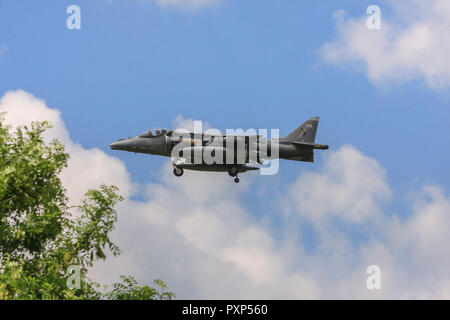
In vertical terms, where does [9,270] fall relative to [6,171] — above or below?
below

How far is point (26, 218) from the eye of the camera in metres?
28.0

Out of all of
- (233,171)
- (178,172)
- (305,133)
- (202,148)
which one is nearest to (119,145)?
(178,172)

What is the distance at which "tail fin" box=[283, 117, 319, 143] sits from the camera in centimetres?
5084

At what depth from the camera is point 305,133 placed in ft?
168

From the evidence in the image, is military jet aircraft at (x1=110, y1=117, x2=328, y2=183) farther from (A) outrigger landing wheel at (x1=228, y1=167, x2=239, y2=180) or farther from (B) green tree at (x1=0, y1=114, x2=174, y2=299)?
(B) green tree at (x1=0, y1=114, x2=174, y2=299)

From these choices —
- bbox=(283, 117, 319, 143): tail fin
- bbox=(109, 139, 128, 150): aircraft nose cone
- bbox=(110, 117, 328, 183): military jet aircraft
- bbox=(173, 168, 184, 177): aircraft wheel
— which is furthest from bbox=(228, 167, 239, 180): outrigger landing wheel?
bbox=(109, 139, 128, 150): aircraft nose cone

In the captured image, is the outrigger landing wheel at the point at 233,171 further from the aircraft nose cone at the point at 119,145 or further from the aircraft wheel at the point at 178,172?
the aircraft nose cone at the point at 119,145

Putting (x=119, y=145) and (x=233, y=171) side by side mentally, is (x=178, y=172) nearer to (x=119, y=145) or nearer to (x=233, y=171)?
(x=233, y=171)

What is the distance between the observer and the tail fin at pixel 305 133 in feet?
167

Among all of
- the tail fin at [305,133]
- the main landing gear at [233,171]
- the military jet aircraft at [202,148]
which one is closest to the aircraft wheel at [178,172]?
the military jet aircraft at [202,148]
